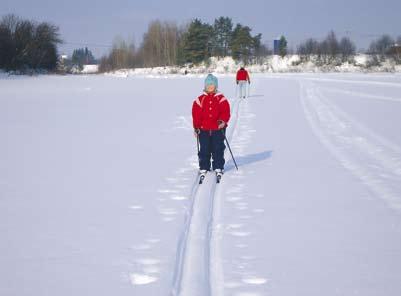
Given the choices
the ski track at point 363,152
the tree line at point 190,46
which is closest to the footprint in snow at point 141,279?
the ski track at point 363,152

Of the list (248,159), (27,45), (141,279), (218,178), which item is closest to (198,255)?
(141,279)

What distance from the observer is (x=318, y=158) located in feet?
26.8

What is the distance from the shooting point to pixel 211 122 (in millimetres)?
6832

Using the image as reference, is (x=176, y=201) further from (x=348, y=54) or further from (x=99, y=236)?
(x=348, y=54)

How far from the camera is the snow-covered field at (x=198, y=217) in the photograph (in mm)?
3631

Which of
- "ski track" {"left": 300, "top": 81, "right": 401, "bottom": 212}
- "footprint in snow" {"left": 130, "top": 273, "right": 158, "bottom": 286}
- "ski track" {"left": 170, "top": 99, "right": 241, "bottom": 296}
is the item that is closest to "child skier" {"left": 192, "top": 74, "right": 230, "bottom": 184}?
"ski track" {"left": 170, "top": 99, "right": 241, "bottom": 296}

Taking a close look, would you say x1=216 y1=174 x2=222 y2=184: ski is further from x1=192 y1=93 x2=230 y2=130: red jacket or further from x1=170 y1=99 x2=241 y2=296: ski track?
x1=170 y1=99 x2=241 y2=296: ski track

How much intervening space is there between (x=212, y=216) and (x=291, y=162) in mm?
3235

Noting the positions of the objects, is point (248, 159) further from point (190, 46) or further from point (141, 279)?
point (190, 46)

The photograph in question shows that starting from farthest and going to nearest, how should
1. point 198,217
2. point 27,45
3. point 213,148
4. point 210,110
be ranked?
point 27,45 → point 213,148 → point 210,110 → point 198,217

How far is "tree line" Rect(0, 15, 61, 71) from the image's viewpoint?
180 feet

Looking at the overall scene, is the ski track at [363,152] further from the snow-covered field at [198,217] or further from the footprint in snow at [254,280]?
the footprint in snow at [254,280]

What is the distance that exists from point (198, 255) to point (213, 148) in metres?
3.17

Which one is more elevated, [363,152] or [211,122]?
[211,122]
